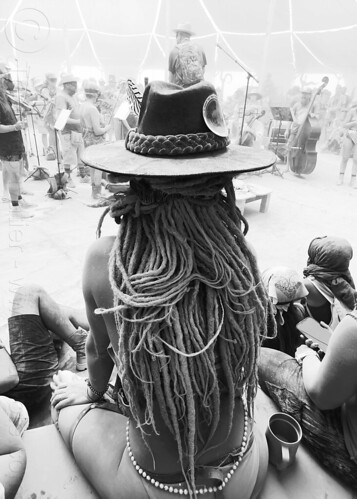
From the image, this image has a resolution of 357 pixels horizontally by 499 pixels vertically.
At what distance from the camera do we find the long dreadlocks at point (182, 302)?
2.78 feet

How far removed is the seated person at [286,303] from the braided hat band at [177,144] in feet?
3.52

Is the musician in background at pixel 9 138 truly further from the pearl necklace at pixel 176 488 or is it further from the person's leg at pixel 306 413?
the pearl necklace at pixel 176 488

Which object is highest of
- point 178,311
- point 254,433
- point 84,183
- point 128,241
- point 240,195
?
point 128,241

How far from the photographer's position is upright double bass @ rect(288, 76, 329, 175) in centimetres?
739

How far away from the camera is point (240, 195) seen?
4836mm

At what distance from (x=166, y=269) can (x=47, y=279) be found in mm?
2722

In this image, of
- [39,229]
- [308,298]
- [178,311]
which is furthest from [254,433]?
[39,229]

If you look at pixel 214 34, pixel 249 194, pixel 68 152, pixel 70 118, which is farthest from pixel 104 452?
pixel 214 34

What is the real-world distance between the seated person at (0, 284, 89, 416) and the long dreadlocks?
3.00ft

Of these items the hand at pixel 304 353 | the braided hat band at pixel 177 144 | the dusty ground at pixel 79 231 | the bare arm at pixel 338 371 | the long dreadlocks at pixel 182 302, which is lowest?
the dusty ground at pixel 79 231

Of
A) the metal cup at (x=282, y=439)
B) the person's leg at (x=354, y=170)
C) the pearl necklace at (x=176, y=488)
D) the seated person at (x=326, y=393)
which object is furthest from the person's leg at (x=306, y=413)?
the person's leg at (x=354, y=170)

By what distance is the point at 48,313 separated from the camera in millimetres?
1894

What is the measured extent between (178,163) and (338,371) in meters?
0.84

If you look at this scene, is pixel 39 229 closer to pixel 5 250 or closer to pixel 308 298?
pixel 5 250
